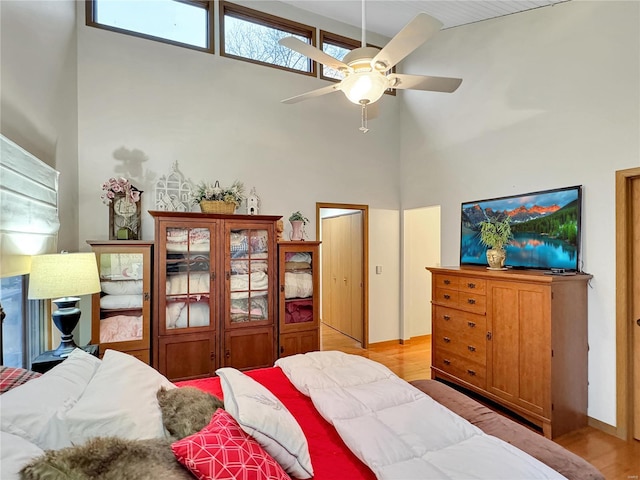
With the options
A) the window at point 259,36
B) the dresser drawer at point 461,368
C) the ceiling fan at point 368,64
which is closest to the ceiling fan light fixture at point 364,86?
the ceiling fan at point 368,64

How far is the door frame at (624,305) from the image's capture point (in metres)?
2.57

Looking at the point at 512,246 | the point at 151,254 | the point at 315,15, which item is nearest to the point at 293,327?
the point at 151,254

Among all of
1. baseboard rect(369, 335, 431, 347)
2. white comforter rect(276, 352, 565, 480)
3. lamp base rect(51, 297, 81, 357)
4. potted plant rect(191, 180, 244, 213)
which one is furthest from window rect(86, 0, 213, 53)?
baseboard rect(369, 335, 431, 347)

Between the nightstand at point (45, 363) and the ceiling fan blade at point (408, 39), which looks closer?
the ceiling fan blade at point (408, 39)

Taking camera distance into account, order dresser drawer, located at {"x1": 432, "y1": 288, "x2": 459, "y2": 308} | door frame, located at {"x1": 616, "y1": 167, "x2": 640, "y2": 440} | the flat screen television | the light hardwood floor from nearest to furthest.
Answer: the light hardwood floor < door frame, located at {"x1": 616, "y1": 167, "x2": 640, "y2": 440} < the flat screen television < dresser drawer, located at {"x1": 432, "y1": 288, "x2": 459, "y2": 308}

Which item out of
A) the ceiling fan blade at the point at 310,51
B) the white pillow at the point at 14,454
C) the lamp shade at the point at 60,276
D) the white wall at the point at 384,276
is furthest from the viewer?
the white wall at the point at 384,276

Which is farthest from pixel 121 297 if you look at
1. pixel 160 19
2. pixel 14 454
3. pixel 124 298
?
Answer: pixel 160 19

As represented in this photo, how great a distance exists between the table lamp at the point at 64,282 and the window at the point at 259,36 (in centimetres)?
299

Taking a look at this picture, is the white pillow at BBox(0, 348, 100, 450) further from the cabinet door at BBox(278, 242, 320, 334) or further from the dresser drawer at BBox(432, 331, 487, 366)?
the dresser drawer at BBox(432, 331, 487, 366)

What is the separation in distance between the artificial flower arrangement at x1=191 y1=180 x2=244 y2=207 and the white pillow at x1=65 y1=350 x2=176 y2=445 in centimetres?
216

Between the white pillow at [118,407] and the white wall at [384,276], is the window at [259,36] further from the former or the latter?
the white pillow at [118,407]

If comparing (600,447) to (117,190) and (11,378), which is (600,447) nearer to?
(11,378)

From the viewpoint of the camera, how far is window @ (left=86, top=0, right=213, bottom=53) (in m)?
3.40

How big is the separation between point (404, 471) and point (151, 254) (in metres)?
2.90
